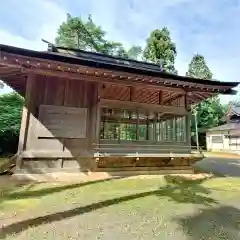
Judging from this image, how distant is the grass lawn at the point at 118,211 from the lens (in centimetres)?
298

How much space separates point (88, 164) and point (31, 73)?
3388mm

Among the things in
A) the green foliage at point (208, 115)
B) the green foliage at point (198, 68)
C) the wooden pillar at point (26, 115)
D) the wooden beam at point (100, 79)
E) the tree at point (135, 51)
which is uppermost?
the tree at point (135, 51)

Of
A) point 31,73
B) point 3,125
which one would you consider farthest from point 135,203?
point 3,125

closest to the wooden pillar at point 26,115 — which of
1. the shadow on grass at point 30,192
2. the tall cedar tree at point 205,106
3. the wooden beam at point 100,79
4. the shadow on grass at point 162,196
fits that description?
the wooden beam at point 100,79

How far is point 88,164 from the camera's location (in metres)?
7.07

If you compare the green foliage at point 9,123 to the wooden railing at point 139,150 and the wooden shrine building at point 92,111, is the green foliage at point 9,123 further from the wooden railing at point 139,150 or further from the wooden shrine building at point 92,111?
the wooden railing at point 139,150

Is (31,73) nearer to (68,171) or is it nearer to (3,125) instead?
(68,171)

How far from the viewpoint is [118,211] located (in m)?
3.89

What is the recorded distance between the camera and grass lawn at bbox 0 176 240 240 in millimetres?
2979

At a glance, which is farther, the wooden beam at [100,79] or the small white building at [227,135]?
the small white building at [227,135]

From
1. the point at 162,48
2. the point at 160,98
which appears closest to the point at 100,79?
the point at 160,98

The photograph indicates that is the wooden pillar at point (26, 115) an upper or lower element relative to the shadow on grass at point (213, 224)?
upper

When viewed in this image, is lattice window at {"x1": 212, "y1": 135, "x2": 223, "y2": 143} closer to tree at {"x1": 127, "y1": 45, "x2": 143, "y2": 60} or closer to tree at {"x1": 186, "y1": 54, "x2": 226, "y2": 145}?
tree at {"x1": 186, "y1": 54, "x2": 226, "y2": 145}

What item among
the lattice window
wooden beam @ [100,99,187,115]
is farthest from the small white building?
wooden beam @ [100,99,187,115]
